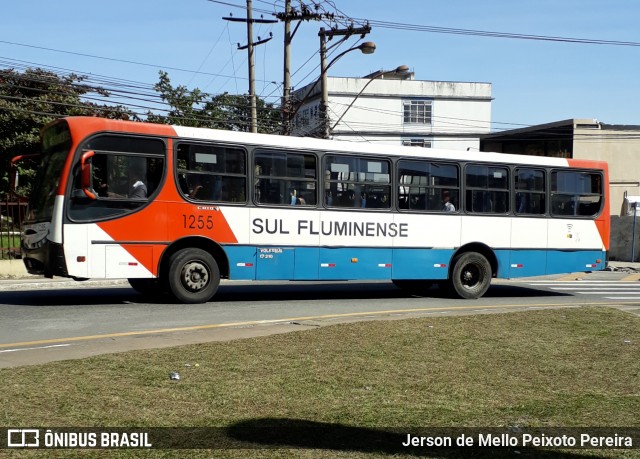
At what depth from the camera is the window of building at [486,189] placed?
56.2 ft

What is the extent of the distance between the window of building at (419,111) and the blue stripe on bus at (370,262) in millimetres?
56267

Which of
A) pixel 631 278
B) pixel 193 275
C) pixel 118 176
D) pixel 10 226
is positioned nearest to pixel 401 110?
pixel 631 278

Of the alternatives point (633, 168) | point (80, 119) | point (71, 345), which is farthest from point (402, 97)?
point (71, 345)

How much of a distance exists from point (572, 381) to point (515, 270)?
10.3m

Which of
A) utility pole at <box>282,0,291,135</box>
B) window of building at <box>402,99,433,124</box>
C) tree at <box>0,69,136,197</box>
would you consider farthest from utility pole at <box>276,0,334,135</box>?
window of building at <box>402,99,433,124</box>

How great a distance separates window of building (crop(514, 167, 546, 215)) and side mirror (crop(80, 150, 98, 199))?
9.34 metres

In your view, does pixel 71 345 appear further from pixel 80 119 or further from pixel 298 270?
pixel 298 270

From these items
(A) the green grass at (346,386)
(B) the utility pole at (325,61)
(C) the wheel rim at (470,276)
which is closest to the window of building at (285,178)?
(C) the wheel rim at (470,276)

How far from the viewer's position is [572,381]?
7469 mm

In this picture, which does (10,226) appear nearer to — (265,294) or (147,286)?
(147,286)

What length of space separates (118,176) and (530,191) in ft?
30.3

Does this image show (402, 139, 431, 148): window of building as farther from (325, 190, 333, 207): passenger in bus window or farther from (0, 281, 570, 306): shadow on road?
(325, 190, 333, 207): passenger in bus window

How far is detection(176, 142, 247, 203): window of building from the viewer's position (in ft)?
46.6

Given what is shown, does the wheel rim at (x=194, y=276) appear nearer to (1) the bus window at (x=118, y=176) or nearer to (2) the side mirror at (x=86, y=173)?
(1) the bus window at (x=118, y=176)
